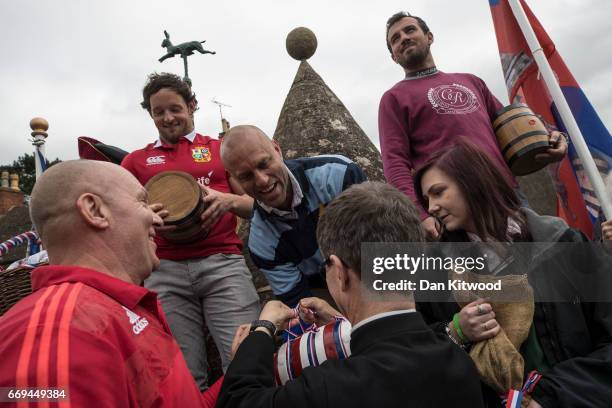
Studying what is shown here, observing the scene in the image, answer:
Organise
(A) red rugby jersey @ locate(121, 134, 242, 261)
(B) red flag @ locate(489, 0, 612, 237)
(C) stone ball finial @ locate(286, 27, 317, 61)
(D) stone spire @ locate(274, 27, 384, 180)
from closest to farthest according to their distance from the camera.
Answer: (A) red rugby jersey @ locate(121, 134, 242, 261)
(B) red flag @ locate(489, 0, 612, 237)
(D) stone spire @ locate(274, 27, 384, 180)
(C) stone ball finial @ locate(286, 27, 317, 61)

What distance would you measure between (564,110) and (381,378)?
3016 millimetres

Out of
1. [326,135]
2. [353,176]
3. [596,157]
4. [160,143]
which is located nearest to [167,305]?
[160,143]

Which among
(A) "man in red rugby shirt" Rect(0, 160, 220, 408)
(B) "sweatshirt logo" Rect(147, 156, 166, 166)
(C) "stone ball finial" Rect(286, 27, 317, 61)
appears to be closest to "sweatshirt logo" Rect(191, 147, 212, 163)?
(B) "sweatshirt logo" Rect(147, 156, 166, 166)

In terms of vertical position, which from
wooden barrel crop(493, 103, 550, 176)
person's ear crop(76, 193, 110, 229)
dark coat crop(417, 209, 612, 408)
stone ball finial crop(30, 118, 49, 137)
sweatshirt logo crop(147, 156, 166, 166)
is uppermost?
stone ball finial crop(30, 118, 49, 137)

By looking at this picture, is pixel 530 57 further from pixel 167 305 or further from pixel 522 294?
pixel 167 305

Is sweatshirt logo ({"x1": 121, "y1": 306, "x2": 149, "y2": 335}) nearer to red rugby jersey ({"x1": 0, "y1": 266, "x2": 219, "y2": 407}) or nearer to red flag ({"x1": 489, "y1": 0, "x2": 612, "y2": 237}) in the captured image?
red rugby jersey ({"x1": 0, "y1": 266, "x2": 219, "y2": 407})

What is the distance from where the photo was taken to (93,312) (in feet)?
4.06

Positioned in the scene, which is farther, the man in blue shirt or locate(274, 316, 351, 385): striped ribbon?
the man in blue shirt

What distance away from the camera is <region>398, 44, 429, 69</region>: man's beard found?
11.2ft

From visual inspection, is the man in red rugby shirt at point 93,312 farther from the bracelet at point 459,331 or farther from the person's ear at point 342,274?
the bracelet at point 459,331

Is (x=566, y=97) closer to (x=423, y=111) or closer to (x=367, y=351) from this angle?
(x=423, y=111)

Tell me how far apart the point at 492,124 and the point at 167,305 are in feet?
8.75

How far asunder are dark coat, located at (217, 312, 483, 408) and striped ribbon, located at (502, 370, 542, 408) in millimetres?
238

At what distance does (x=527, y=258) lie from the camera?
1854 mm
